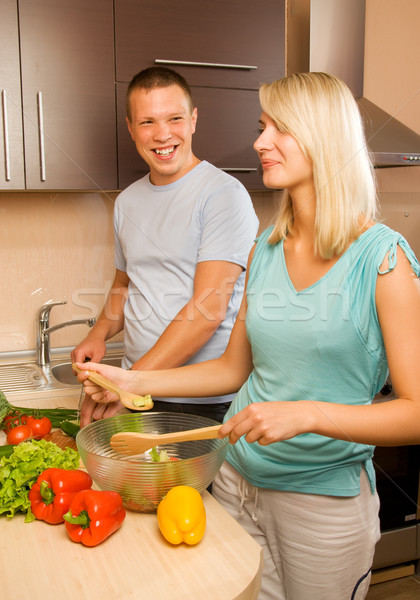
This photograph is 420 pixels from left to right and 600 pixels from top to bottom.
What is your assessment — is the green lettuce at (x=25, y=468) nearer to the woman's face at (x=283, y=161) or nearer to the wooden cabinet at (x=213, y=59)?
the woman's face at (x=283, y=161)

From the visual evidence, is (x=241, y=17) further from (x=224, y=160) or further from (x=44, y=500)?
(x=44, y=500)

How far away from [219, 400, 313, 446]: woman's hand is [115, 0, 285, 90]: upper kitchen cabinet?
4.41 feet

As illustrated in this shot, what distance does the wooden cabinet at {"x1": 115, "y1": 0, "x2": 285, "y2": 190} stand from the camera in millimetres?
1872

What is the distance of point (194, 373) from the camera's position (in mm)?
1180

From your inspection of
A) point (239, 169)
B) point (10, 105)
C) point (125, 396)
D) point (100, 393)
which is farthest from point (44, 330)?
point (125, 396)

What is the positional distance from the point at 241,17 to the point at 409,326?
1.46 m

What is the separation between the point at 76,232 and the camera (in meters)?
2.24

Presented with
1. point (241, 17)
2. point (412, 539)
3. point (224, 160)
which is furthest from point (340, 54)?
point (412, 539)

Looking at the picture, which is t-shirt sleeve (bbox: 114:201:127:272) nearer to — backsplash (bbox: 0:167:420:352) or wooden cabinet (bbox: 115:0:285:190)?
wooden cabinet (bbox: 115:0:285:190)

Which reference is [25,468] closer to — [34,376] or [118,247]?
[118,247]

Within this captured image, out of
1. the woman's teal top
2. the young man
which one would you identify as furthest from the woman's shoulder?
the young man

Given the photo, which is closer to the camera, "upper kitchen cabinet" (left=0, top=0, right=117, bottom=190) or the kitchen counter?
the kitchen counter

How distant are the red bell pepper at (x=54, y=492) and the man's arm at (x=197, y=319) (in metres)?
0.45

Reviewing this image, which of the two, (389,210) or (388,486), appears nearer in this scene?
(388,486)
